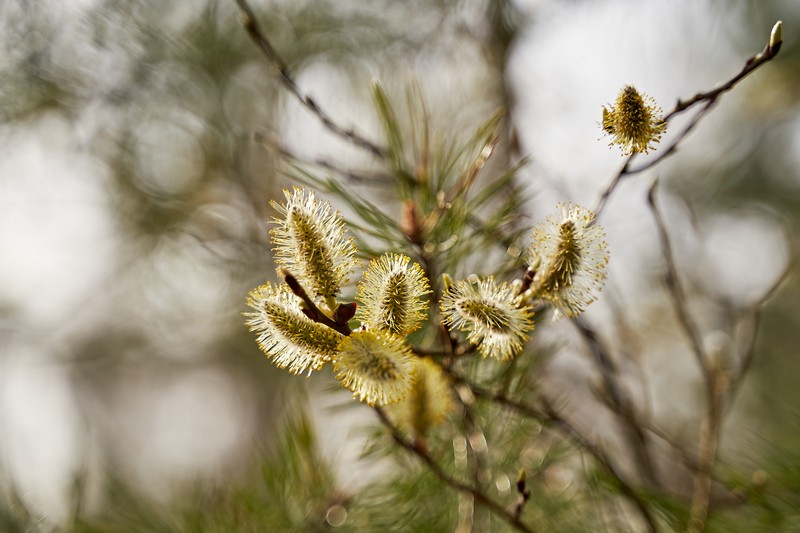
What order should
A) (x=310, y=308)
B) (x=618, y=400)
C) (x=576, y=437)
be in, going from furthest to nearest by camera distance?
(x=618, y=400)
(x=576, y=437)
(x=310, y=308)

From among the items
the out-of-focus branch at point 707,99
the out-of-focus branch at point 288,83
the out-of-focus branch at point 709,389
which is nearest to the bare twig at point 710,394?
the out-of-focus branch at point 709,389

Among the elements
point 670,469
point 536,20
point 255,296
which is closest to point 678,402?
point 670,469

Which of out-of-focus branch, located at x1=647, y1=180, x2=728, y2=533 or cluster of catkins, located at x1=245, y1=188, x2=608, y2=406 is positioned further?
out-of-focus branch, located at x1=647, y1=180, x2=728, y2=533

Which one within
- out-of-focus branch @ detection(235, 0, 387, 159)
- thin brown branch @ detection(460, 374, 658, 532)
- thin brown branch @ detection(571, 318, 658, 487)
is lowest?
thin brown branch @ detection(460, 374, 658, 532)

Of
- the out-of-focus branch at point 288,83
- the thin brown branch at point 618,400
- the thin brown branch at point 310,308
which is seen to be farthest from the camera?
the thin brown branch at point 618,400

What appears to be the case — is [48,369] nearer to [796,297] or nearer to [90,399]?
[90,399]

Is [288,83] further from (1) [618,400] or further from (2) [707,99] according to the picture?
(1) [618,400]

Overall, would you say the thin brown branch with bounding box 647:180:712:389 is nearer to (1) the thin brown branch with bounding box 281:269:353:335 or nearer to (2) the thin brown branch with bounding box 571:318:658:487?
(2) the thin brown branch with bounding box 571:318:658:487

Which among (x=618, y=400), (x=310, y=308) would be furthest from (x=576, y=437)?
(x=310, y=308)

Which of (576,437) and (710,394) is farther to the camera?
(710,394)

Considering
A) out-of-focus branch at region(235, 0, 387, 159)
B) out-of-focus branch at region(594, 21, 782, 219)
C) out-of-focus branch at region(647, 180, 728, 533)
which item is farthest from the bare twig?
out-of-focus branch at region(235, 0, 387, 159)

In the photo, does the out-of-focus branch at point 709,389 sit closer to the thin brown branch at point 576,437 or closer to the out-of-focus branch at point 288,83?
the thin brown branch at point 576,437

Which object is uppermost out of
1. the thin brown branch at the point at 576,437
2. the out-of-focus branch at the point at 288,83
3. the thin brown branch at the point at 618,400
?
the out-of-focus branch at the point at 288,83

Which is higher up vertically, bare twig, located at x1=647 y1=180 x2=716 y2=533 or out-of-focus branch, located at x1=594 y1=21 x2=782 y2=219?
out-of-focus branch, located at x1=594 y1=21 x2=782 y2=219
